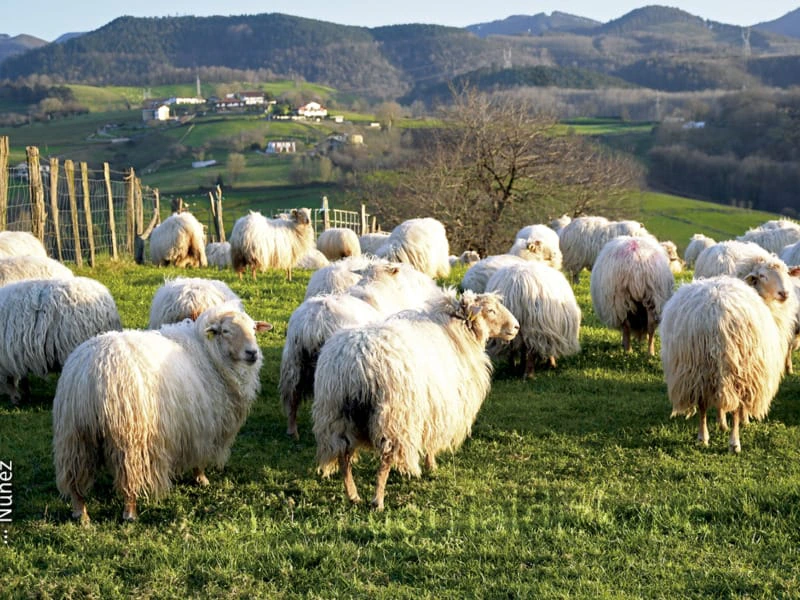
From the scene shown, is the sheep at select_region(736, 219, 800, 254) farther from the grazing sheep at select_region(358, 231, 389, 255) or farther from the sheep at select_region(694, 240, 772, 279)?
the grazing sheep at select_region(358, 231, 389, 255)

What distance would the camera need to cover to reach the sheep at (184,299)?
9.00m

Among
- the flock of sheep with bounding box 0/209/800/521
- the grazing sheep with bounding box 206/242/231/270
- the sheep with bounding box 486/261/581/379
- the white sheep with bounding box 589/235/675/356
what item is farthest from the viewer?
the grazing sheep with bounding box 206/242/231/270

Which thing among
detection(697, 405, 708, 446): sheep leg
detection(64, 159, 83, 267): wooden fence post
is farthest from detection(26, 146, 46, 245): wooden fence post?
detection(697, 405, 708, 446): sheep leg

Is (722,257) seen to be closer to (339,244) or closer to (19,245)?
(19,245)

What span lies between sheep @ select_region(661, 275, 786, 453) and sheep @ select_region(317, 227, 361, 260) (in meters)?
13.9

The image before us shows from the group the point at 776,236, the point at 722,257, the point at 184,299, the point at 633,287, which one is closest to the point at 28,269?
the point at 184,299

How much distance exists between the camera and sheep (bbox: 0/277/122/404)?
28.7ft

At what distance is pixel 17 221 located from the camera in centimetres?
1589

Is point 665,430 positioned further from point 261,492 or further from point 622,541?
point 261,492

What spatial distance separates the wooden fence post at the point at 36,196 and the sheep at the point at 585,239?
439 inches

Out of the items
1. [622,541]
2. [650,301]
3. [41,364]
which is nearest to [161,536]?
[622,541]

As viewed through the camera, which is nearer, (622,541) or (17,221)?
(622,541)

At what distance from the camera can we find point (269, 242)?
57.2ft

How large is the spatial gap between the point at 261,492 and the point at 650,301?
641 centimetres
